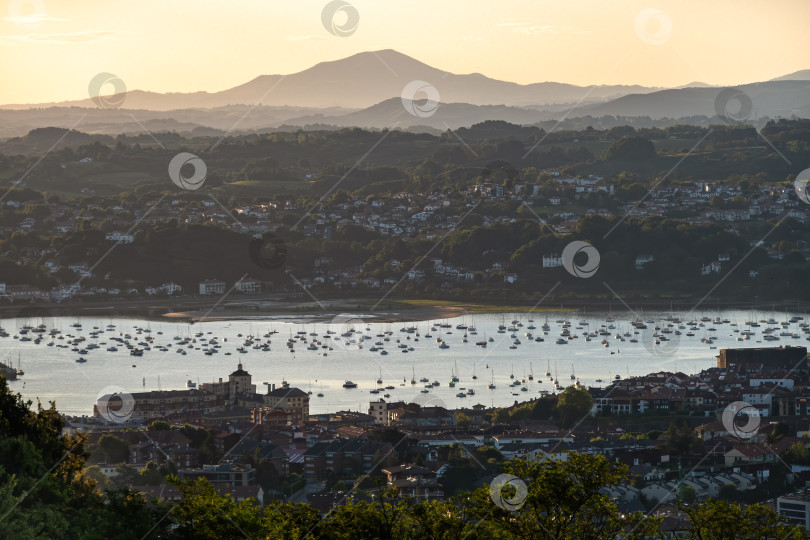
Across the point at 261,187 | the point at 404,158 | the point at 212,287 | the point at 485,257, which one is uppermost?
the point at 404,158

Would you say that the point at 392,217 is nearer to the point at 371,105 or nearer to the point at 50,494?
the point at 50,494

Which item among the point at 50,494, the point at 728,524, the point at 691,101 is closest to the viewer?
the point at 728,524

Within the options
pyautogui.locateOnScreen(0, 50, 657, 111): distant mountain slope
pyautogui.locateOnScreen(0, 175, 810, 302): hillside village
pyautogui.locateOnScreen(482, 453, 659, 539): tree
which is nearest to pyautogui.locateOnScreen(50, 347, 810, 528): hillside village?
pyautogui.locateOnScreen(482, 453, 659, 539): tree

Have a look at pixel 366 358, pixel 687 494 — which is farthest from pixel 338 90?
pixel 687 494

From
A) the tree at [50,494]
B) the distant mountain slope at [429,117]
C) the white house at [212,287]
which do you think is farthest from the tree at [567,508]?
the distant mountain slope at [429,117]

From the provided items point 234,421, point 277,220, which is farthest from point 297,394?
point 277,220

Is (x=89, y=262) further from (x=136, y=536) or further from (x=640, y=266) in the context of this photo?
(x=136, y=536)
